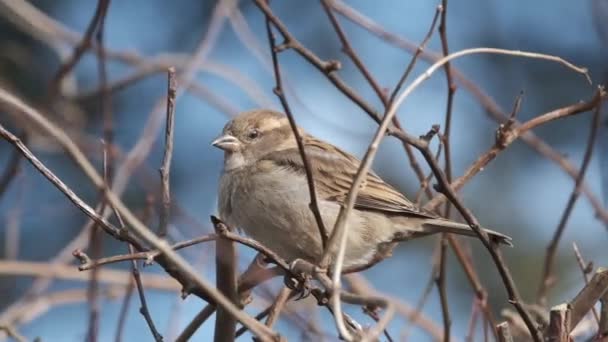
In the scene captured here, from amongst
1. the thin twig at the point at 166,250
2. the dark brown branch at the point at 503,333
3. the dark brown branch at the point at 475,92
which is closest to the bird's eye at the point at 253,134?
the dark brown branch at the point at 475,92

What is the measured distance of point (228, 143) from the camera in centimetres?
450

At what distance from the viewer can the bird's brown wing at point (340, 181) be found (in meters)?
4.20

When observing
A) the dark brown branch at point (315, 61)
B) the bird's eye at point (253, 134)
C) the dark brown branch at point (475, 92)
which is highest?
the dark brown branch at point (475, 92)

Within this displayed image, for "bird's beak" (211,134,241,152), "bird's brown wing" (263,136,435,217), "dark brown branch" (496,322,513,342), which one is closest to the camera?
"dark brown branch" (496,322,513,342)

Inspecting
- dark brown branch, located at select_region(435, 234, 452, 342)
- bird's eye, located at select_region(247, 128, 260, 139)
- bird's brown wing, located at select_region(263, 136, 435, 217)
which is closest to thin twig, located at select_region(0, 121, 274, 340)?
dark brown branch, located at select_region(435, 234, 452, 342)

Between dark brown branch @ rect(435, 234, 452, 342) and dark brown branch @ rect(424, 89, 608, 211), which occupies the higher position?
dark brown branch @ rect(424, 89, 608, 211)

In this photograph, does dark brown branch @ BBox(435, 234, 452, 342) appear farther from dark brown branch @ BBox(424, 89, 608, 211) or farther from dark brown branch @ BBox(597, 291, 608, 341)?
dark brown branch @ BBox(597, 291, 608, 341)

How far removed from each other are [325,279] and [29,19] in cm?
210

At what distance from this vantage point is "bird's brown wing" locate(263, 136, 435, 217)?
13.8 ft

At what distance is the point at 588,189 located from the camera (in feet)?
12.5

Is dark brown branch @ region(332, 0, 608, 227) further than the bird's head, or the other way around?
the bird's head

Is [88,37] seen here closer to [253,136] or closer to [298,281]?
[298,281]

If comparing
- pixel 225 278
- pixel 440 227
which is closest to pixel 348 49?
pixel 440 227

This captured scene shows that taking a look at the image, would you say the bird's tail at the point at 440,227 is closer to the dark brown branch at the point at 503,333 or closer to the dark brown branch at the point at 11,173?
the dark brown branch at the point at 503,333
